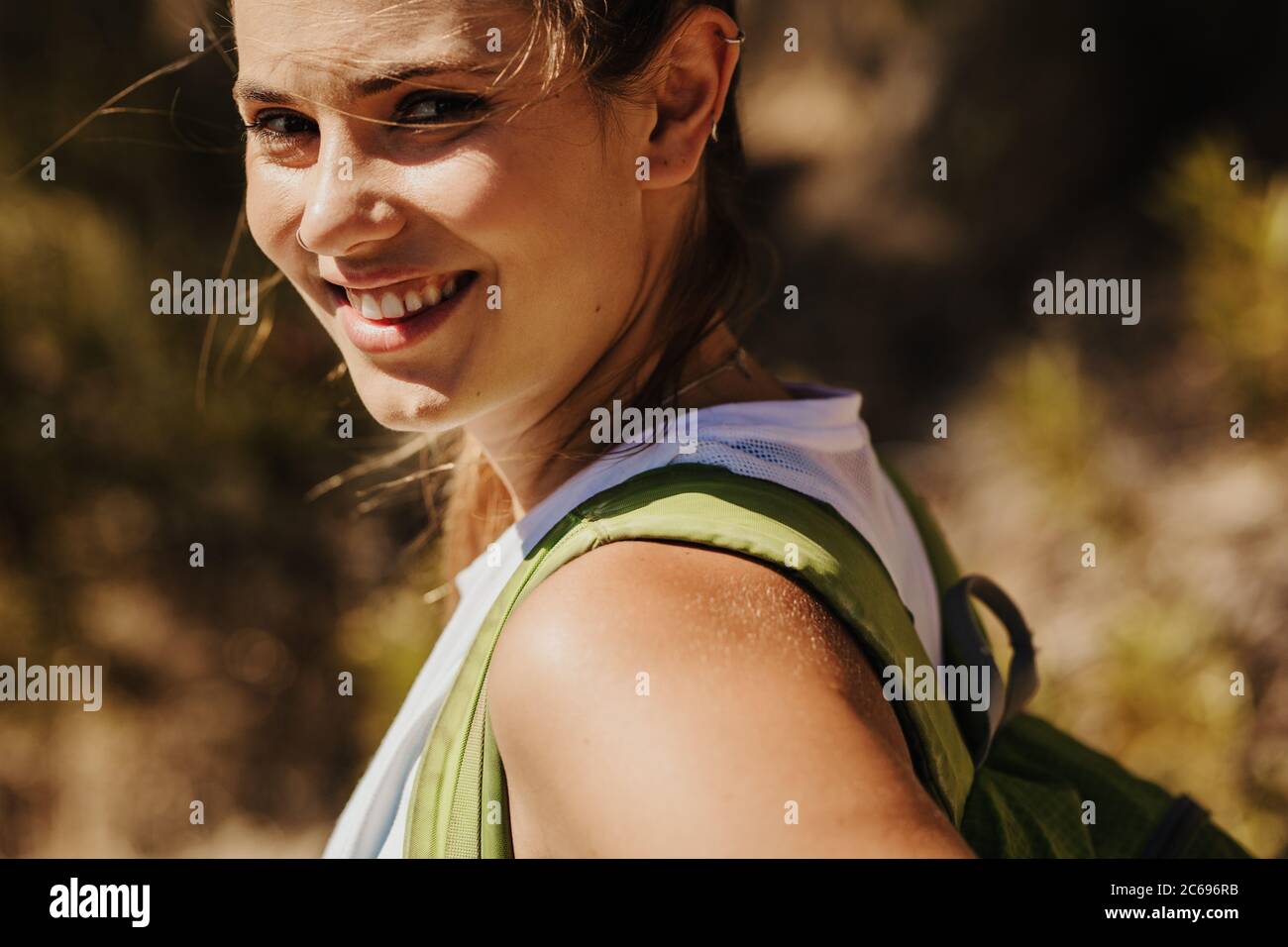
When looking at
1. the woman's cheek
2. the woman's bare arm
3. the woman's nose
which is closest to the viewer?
the woman's bare arm

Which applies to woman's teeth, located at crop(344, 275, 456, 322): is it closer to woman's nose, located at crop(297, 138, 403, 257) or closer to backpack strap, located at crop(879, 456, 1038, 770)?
woman's nose, located at crop(297, 138, 403, 257)

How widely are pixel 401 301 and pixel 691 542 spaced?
0.33 m

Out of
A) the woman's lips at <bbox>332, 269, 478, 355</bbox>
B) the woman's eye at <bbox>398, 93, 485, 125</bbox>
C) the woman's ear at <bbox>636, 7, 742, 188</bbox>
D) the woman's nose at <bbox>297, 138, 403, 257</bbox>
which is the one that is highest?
the woman's ear at <bbox>636, 7, 742, 188</bbox>

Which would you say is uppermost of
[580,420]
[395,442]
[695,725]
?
[395,442]

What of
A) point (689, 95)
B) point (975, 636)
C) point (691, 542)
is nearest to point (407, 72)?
point (689, 95)

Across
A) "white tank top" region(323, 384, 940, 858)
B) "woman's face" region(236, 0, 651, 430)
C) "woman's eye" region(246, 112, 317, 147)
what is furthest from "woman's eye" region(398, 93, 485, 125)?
"white tank top" region(323, 384, 940, 858)

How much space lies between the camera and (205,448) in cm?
371

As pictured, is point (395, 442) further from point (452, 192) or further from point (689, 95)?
point (452, 192)

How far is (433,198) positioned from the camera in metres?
0.89

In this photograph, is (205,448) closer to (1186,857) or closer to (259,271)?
(259,271)

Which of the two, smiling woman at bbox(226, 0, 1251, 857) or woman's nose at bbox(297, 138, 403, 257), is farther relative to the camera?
woman's nose at bbox(297, 138, 403, 257)

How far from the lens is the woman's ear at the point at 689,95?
1.02 metres

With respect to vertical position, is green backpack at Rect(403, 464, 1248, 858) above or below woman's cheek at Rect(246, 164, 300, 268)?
below

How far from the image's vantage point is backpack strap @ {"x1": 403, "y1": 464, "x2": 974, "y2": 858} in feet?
2.57
